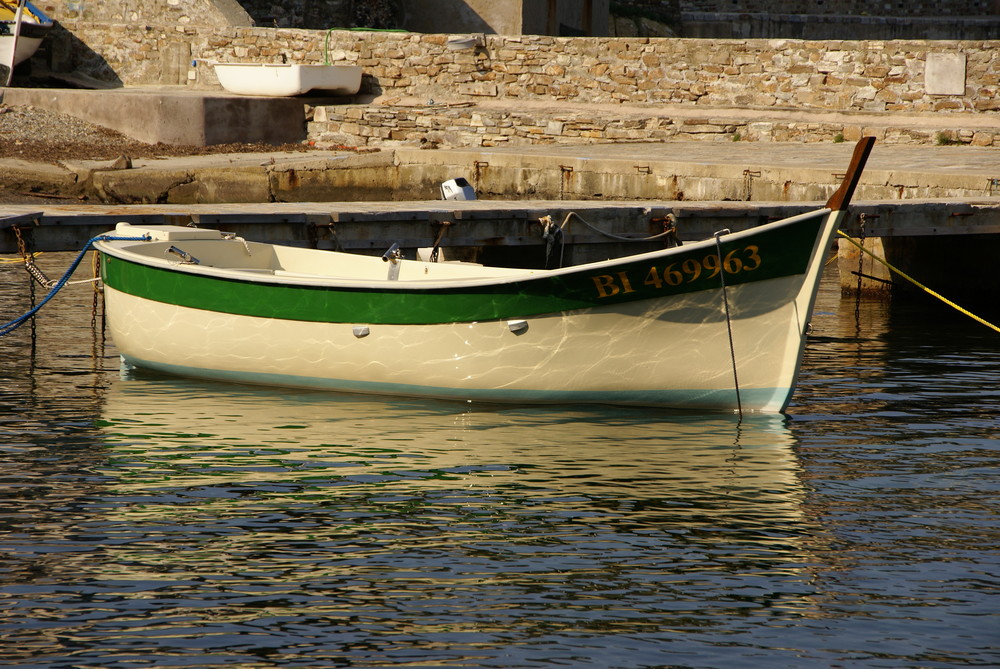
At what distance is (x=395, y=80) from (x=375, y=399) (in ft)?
40.2

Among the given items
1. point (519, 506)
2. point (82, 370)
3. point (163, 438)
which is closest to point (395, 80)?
point (82, 370)

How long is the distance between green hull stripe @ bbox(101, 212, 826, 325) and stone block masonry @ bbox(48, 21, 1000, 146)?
31.5 ft

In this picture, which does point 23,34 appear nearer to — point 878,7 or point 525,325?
point 525,325

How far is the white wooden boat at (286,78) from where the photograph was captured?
66.4ft

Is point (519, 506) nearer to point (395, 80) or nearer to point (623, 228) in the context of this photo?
point (623, 228)

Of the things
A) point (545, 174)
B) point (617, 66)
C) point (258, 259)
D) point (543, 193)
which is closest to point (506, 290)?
point (258, 259)

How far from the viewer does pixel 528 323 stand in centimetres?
878

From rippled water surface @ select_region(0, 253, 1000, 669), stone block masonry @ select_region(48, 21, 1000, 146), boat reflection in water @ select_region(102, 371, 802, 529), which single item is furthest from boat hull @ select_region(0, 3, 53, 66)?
boat reflection in water @ select_region(102, 371, 802, 529)

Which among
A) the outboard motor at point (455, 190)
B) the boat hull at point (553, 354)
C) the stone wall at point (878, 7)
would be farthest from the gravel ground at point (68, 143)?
the stone wall at point (878, 7)

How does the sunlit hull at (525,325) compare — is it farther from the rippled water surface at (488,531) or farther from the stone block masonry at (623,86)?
the stone block masonry at (623,86)

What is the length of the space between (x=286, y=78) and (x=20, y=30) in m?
4.69

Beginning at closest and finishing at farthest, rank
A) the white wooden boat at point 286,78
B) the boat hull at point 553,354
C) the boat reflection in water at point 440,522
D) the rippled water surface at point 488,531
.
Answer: the rippled water surface at point 488,531
the boat reflection in water at point 440,522
the boat hull at point 553,354
the white wooden boat at point 286,78

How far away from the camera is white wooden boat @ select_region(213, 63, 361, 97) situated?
20.2 m

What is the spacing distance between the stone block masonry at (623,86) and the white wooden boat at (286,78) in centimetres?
47
